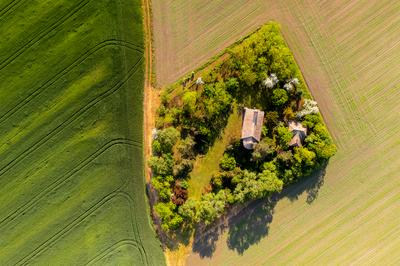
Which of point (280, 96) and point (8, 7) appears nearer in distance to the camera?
point (280, 96)

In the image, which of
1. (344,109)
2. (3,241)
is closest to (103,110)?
(3,241)

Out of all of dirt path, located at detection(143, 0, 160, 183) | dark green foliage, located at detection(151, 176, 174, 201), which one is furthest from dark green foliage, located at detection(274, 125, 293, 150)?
dirt path, located at detection(143, 0, 160, 183)

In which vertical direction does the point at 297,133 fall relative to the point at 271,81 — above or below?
below

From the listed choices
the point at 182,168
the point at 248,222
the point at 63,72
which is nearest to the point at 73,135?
the point at 63,72

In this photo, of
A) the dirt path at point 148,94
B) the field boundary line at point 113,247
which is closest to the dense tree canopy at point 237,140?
the dirt path at point 148,94

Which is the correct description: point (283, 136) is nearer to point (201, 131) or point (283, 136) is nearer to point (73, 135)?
point (201, 131)

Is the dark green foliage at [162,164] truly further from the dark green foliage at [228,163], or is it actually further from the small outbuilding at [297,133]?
the small outbuilding at [297,133]

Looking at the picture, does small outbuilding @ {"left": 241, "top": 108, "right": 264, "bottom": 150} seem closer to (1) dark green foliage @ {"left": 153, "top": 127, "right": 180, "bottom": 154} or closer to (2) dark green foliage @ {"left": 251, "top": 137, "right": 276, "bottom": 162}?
(2) dark green foliage @ {"left": 251, "top": 137, "right": 276, "bottom": 162}
